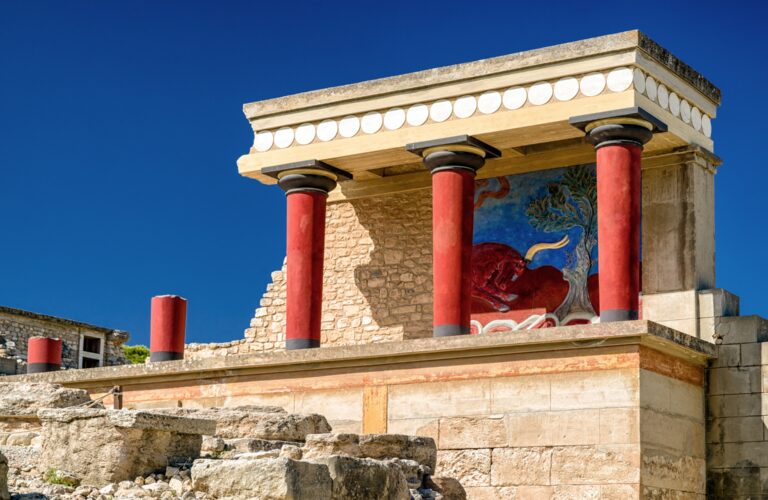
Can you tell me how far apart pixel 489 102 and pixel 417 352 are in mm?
3843

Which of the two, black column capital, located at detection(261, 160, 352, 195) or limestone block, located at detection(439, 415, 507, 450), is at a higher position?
black column capital, located at detection(261, 160, 352, 195)

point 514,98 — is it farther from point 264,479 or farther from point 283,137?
point 264,479

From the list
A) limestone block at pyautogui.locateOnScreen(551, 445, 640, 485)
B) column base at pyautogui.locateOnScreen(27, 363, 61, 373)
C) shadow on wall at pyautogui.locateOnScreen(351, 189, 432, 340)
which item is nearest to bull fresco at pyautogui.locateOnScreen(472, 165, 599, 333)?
shadow on wall at pyautogui.locateOnScreen(351, 189, 432, 340)

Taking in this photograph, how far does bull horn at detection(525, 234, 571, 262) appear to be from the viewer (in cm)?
2000

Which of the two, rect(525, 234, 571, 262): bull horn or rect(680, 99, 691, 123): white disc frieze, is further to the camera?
rect(525, 234, 571, 262): bull horn

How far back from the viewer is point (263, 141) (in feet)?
67.7

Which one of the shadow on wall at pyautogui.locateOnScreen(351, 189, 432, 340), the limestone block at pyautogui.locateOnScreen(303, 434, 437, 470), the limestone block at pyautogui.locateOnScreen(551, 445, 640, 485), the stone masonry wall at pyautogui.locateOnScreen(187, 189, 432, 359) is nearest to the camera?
the limestone block at pyautogui.locateOnScreen(303, 434, 437, 470)

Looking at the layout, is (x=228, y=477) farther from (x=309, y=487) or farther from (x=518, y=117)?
(x=518, y=117)

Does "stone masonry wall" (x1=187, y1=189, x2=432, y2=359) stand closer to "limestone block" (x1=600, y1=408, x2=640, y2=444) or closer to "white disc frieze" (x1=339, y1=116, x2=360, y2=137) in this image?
"white disc frieze" (x1=339, y1=116, x2=360, y2=137)

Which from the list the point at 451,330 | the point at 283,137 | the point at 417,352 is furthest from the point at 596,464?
the point at 283,137

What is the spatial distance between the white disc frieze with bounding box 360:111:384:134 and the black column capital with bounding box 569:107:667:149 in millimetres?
3162

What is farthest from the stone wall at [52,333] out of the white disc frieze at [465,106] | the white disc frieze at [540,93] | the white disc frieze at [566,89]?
the white disc frieze at [566,89]

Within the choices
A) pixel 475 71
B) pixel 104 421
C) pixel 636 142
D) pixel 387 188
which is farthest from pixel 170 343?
pixel 104 421

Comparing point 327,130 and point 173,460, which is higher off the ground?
point 327,130
